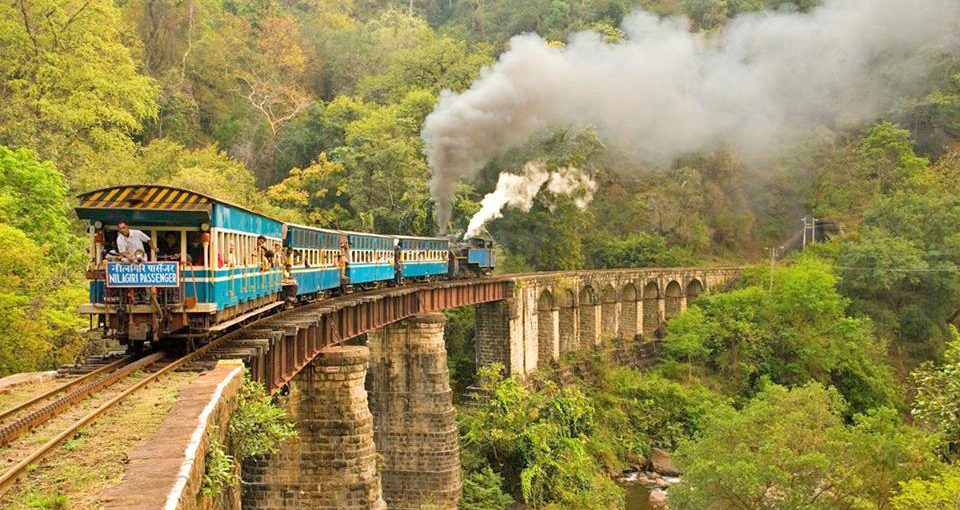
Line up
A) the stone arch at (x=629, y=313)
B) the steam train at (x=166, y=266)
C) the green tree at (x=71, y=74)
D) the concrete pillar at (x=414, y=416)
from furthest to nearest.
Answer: the stone arch at (x=629, y=313)
the green tree at (x=71, y=74)
the concrete pillar at (x=414, y=416)
the steam train at (x=166, y=266)

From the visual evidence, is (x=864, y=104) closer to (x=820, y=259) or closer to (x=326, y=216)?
(x=820, y=259)

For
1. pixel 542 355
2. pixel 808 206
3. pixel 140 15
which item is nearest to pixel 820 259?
pixel 808 206

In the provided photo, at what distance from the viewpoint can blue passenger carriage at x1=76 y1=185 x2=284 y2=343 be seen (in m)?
13.7

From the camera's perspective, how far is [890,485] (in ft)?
85.3

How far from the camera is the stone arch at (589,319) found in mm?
47906

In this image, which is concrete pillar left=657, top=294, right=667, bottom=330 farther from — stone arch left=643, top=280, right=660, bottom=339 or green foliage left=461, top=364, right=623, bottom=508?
green foliage left=461, top=364, right=623, bottom=508

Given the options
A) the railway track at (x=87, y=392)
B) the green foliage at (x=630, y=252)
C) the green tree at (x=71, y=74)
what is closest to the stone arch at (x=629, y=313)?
the green foliage at (x=630, y=252)

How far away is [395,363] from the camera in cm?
2891

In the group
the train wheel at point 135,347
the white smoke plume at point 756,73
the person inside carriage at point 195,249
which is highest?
the white smoke plume at point 756,73

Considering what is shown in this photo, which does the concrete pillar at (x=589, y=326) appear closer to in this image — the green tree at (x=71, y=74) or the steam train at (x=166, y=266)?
the green tree at (x=71, y=74)

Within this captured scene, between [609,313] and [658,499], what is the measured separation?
18.2 metres

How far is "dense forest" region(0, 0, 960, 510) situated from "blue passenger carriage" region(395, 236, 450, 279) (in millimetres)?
5498

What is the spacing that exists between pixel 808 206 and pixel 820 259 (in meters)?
17.4

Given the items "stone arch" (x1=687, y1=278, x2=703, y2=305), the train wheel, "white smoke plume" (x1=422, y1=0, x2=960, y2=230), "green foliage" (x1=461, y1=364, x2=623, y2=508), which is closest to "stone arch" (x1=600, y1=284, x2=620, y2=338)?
"stone arch" (x1=687, y1=278, x2=703, y2=305)
